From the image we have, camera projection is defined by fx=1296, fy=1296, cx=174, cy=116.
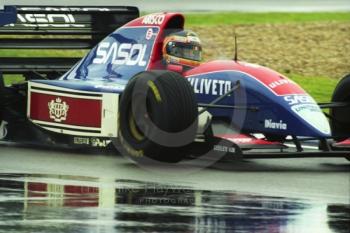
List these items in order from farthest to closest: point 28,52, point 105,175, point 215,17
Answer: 1. point 215,17
2. point 28,52
3. point 105,175

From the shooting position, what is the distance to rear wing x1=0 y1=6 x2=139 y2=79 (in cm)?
1574

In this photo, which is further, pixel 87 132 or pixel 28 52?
pixel 28 52

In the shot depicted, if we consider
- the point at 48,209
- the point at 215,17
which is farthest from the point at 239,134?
the point at 215,17

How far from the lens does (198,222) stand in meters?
9.25

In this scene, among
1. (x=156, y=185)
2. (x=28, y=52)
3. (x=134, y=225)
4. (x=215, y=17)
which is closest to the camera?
(x=134, y=225)

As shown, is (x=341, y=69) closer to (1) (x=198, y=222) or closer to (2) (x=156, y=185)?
(2) (x=156, y=185)

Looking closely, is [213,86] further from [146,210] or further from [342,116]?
[146,210]

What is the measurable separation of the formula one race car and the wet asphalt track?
0.26 metres

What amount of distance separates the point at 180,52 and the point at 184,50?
0.16 ft

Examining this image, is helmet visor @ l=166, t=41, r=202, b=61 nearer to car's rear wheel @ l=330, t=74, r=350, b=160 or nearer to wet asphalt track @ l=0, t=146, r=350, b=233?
wet asphalt track @ l=0, t=146, r=350, b=233

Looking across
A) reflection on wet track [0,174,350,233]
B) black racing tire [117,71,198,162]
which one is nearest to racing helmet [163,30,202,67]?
black racing tire [117,71,198,162]

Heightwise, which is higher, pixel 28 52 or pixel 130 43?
pixel 130 43

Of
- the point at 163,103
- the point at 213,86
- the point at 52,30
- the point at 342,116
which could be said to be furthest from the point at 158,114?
the point at 52,30

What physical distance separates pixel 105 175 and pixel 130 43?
2.51m
